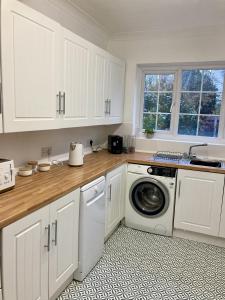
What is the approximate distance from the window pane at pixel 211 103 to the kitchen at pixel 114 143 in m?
0.01

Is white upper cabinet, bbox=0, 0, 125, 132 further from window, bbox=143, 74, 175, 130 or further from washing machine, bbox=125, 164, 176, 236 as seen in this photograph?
window, bbox=143, 74, 175, 130

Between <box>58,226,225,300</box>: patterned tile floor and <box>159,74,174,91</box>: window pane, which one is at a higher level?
<box>159,74,174,91</box>: window pane

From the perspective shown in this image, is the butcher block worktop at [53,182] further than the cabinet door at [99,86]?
No

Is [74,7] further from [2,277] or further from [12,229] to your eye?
[2,277]

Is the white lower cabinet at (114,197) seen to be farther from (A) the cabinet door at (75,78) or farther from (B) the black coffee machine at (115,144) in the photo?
(A) the cabinet door at (75,78)

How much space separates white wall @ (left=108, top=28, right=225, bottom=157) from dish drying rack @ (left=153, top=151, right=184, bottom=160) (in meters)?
0.10

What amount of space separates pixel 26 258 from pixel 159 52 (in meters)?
2.94

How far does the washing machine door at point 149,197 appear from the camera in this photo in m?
2.89

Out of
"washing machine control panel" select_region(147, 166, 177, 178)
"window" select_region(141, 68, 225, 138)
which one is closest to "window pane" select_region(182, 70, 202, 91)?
"window" select_region(141, 68, 225, 138)

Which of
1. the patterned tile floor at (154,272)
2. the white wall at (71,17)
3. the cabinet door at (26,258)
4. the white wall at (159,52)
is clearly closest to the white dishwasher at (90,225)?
the patterned tile floor at (154,272)

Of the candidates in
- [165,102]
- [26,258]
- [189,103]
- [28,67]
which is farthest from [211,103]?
[26,258]

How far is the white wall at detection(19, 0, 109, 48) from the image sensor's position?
2.24 m

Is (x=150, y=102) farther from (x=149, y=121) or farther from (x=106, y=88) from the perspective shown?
(x=106, y=88)

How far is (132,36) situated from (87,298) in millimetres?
3151
